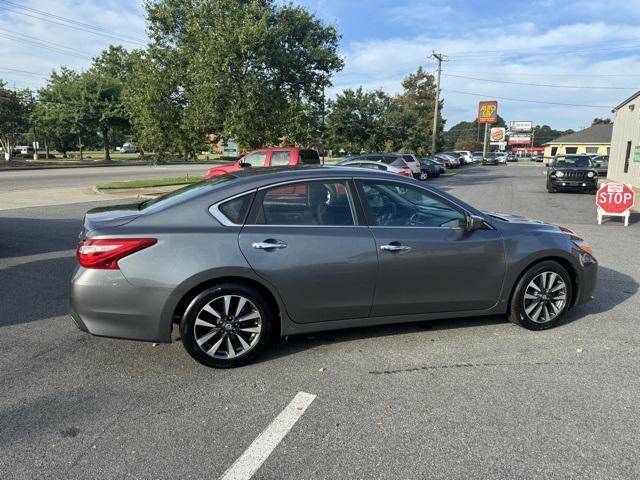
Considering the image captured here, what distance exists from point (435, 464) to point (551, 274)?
258 centimetres

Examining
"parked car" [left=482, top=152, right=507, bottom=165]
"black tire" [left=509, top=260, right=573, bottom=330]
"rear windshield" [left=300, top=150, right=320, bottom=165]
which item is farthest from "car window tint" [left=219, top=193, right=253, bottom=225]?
"parked car" [left=482, top=152, right=507, bottom=165]

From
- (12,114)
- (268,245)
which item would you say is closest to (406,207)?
(268,245)

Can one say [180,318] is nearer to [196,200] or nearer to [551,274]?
[196,200]

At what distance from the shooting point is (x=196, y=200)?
3.77m

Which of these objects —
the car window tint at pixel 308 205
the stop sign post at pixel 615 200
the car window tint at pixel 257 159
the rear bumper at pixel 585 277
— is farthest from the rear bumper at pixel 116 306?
the car window tint at pixel 257 159

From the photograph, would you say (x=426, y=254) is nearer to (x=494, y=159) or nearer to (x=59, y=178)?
(x=59, y=178)

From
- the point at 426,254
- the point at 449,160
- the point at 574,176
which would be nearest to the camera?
the point at 426,254

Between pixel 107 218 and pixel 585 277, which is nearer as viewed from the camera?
pixel 107 218

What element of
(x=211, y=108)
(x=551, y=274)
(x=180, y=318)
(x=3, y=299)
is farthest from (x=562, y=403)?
(x=211, y=108)

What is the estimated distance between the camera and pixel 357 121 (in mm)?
37656

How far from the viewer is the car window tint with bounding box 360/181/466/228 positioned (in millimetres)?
4059

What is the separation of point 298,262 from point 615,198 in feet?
35.1

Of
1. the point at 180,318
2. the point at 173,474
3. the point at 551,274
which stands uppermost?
the point at 551,274

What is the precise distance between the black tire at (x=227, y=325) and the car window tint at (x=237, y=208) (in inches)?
20.6
